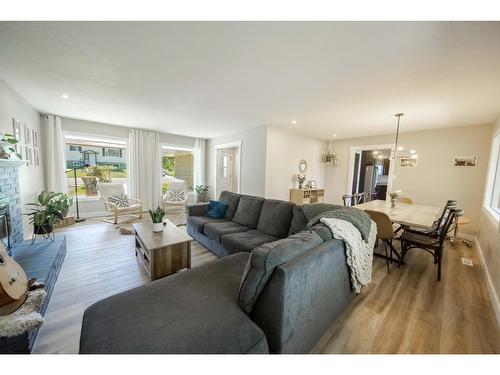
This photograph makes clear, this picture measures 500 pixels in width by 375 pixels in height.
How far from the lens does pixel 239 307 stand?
3.61ft

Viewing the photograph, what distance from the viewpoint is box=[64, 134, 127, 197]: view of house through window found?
14.5ft

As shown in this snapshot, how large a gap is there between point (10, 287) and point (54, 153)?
13.0ft

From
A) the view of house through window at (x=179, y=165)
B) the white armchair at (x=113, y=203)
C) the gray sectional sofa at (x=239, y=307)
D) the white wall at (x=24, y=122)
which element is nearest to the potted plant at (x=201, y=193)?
the view of house through window at (x=179, y=165)

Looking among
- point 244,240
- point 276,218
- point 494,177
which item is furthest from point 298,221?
point 494,177

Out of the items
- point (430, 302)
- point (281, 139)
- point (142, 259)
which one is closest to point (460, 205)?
point (430, 302)

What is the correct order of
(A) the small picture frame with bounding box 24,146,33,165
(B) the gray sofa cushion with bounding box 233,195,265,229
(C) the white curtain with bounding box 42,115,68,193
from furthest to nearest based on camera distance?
(C) the white curtain with bounding box 42,115,68,193, (A) the small picture frame with bounding box 24,146,33,165, (B) the gray sofa cushion with bounding box 233,195,265,229

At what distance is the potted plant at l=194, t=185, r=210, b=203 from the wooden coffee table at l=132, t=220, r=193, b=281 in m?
3.86

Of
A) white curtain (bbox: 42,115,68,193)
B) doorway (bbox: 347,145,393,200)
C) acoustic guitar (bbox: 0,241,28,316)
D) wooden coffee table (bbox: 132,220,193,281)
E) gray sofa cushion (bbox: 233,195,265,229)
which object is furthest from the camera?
doorway (bbox: 347,145,393,200)

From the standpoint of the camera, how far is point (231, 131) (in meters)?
5.17

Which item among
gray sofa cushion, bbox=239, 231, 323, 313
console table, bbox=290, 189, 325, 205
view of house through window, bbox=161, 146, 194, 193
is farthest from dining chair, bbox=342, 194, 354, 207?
view of house through window, bbox=161, 146, 194, 193

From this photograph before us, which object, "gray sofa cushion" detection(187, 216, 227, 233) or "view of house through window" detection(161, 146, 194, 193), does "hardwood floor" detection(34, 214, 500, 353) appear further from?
"view of house through window" detection(161, 146, 194, 193)

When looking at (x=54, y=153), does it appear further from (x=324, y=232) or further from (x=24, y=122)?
(x=324, y=232)
